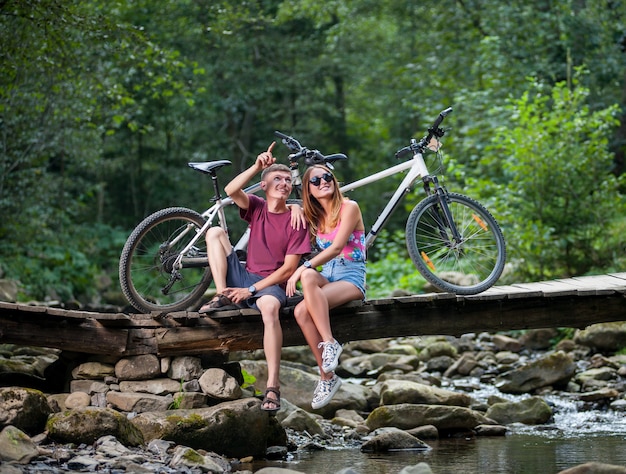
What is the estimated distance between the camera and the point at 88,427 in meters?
6.05

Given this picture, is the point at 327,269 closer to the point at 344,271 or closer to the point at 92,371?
the point at 344,271

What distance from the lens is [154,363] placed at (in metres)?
6.80

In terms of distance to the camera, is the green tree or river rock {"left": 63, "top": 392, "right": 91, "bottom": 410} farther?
the green tree

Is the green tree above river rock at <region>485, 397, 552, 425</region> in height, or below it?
above

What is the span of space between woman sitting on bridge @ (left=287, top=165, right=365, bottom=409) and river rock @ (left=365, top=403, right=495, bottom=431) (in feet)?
5.30

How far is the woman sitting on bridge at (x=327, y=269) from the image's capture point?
19.9 ft

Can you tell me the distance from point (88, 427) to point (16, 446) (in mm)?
594

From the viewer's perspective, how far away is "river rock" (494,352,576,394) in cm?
980

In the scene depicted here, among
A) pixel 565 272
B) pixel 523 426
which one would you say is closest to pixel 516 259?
pixel 565 272

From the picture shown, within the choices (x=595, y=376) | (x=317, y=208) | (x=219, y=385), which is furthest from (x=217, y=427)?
A: (x=595, y=376)

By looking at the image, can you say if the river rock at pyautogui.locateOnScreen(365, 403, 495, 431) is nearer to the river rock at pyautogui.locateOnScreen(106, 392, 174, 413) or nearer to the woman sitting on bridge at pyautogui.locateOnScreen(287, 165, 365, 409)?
the woman sitting on bridge at pyautogui.locateOnScreen(287, 165, 365, 409)

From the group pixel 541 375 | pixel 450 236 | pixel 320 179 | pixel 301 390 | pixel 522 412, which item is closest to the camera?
pixel 320 179

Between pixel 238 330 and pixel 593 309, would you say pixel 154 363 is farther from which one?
pixel 593 309

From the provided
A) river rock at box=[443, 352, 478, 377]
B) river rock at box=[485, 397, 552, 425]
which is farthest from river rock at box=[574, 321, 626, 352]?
river rock at box=[485, 397, 552, 425]
